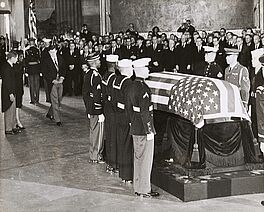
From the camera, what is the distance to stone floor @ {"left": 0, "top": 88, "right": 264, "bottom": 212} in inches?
281

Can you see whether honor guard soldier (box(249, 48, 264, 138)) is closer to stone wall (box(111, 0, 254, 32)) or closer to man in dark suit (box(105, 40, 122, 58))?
man in dark suit (box(105, 40, 122, 58))

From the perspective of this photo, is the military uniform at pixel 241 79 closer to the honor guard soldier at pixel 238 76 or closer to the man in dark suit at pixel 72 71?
the honor guard soldier at pixel 238 76

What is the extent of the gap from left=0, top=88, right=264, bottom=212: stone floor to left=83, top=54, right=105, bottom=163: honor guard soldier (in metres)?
0.28

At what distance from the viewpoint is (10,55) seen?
1198cm

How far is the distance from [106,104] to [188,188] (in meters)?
2.34

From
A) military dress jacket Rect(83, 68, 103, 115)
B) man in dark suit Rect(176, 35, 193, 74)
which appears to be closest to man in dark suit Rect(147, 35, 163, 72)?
man in dark suit Rect(176, 35, 193, 74)

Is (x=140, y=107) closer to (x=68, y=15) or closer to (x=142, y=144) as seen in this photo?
(x=142, y=144)

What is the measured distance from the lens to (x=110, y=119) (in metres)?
8.96

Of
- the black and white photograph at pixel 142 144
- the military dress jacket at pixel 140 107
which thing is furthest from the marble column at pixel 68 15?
the military dress jacket at pixel 140 107

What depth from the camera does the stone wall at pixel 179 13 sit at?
21.3 metres

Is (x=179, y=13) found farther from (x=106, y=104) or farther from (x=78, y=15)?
(x=106, y=104)

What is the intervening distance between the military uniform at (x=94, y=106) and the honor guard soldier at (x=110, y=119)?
0.35ft

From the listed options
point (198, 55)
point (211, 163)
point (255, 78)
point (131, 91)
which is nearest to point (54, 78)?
point (198, 55)

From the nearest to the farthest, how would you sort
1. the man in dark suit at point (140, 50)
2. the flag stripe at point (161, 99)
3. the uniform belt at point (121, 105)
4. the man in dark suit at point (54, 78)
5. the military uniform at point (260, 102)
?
the military uniform at point (260, 102) < the uniform belt at point (121, 105) < the flag stripe at point (161, 99) < the man in dark suit at point (54, 78) < the man in dark suit at point (140, 50)
